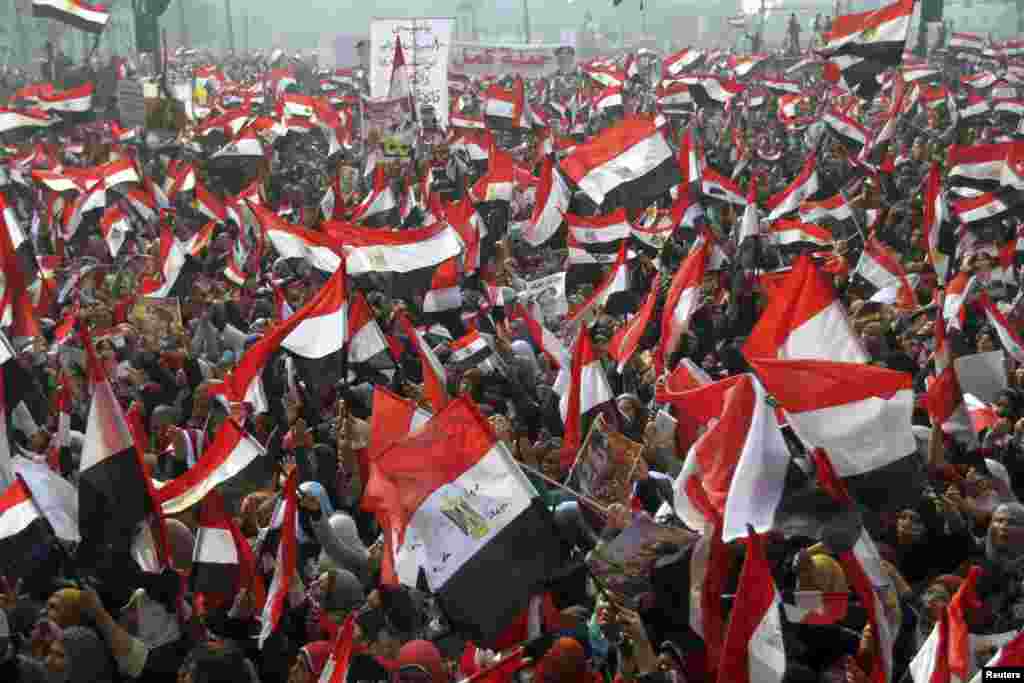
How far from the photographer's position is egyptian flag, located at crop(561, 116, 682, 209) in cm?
1316

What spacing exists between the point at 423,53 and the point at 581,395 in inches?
608

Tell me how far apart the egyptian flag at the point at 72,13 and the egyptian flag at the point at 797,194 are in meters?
14.0

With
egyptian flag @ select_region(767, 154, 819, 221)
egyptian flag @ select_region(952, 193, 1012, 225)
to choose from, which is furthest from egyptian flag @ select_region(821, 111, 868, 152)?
egyptian flag @ select_region(952, 193, 1012, 225)

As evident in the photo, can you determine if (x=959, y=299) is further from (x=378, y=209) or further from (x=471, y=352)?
(x=378, y=209)

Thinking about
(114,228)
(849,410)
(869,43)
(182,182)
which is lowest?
(182,182)

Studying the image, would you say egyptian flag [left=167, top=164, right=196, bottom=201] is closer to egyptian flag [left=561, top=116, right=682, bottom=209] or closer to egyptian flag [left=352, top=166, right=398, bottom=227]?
egyptian flag [left=352, top=166, right=398, bottom=227]

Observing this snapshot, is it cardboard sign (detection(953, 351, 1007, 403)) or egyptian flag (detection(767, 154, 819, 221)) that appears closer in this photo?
cardboard sign (detection(953, 351, 1007, 403))

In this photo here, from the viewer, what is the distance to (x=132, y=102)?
22.4 m

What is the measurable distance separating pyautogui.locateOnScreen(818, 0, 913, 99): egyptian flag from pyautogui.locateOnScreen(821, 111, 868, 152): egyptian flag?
1.88ft

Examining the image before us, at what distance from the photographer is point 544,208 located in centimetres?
1385

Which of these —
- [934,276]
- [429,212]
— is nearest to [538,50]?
[429,212]

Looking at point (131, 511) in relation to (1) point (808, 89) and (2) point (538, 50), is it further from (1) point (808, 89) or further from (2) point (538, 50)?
(2) point (538, 50)

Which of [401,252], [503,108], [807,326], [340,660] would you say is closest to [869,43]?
[503,108]

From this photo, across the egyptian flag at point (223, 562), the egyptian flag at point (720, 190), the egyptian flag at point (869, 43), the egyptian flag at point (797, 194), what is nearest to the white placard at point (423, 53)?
the egyptian flag at point (869, 43)
